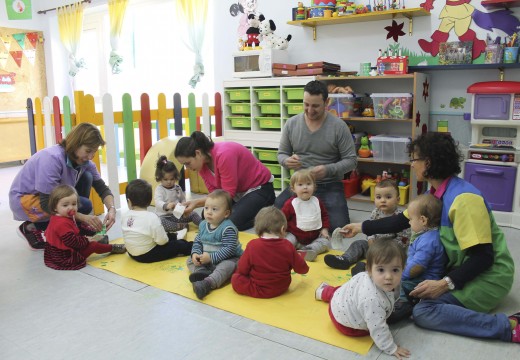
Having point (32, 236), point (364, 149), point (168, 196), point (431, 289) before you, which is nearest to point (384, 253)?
point (431, 289)

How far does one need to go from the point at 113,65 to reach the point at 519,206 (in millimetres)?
5673

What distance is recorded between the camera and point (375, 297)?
1761 millimetres

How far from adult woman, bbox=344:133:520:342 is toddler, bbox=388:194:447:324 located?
0.12ft

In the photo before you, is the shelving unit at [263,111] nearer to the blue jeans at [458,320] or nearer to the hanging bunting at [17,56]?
the blue jeans at [458,320]

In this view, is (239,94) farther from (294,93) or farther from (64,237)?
(64,237)

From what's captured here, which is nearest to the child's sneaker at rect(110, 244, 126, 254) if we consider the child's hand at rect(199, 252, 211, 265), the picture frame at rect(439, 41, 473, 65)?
the child's hand at rect(199, 252, 211, 265)

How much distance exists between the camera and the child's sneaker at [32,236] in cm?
312

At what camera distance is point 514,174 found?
350cm

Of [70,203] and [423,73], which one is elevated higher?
[423,73]

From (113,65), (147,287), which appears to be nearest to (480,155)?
(147,287)

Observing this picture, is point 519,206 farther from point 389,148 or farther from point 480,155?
point 389,148

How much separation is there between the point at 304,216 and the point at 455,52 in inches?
85.6

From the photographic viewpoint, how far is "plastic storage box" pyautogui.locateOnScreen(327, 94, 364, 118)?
4355mm

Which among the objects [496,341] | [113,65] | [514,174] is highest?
[113,65]
